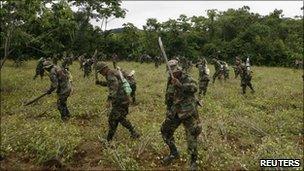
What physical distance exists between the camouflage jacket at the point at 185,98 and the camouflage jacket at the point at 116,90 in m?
2.14

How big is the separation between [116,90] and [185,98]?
2.61 metres

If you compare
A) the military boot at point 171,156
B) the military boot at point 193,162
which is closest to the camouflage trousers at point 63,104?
the military boot at point 171,156

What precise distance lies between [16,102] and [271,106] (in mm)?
12012

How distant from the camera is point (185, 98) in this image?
11164 mm

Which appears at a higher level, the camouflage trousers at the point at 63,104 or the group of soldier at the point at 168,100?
the group of soldier at the point at 168,100

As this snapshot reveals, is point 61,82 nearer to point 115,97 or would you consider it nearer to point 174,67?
point 115,97

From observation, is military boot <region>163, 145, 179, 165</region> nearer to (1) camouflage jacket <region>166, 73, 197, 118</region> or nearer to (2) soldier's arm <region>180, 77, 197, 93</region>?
(1) camouflage jacket <region>166, 73, 197, 118</region>

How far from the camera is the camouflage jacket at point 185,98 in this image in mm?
10953

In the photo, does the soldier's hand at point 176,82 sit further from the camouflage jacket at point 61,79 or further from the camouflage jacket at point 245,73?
the camouflage jacket at point 245,73

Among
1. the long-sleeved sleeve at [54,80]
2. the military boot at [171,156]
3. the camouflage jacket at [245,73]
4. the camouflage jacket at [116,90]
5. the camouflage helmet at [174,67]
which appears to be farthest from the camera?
the camouflage jacket at [245,73]

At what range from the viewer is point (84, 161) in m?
12.3

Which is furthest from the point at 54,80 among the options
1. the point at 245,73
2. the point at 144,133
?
the point at 245,73

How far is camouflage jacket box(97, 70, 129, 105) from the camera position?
13.1 metres

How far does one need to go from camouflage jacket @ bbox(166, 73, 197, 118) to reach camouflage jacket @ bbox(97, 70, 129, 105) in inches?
84.3
